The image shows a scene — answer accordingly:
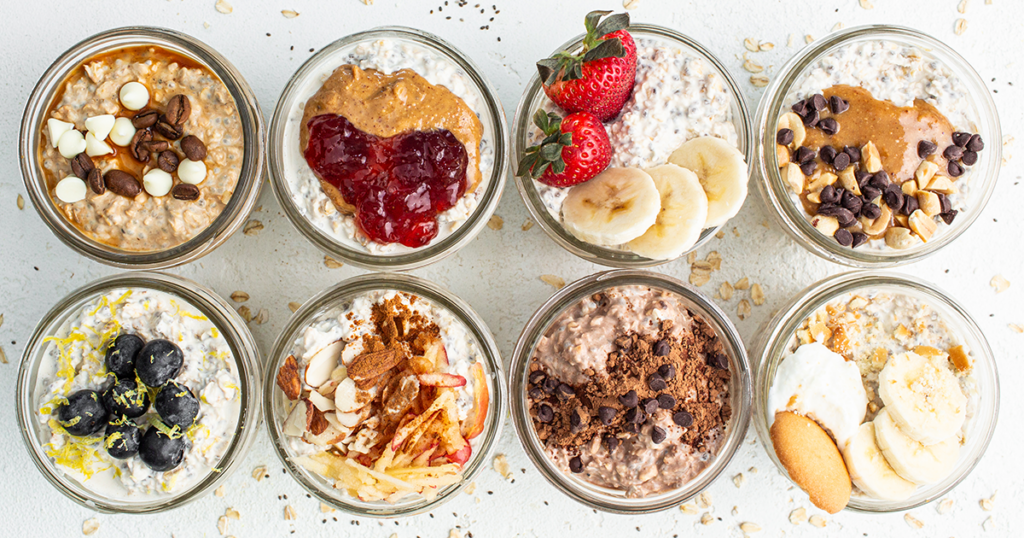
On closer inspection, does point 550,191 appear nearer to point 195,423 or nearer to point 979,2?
point 195,423

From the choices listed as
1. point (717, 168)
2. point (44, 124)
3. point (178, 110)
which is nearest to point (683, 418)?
point (717, 168)

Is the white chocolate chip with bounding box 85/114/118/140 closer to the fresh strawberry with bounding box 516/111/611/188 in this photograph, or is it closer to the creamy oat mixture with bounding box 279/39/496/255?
the creamy oat mixture with bounding box 279/39/496/255

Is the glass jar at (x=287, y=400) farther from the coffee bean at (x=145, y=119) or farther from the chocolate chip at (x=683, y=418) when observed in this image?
the coffee bean at (x=145, y=119)

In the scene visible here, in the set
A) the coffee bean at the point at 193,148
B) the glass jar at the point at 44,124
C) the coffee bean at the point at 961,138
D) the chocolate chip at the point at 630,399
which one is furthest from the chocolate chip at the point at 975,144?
the coffee bean at the point at 193,148

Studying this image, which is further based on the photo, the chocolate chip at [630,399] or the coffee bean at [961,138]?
the coffee bean at [961,138]

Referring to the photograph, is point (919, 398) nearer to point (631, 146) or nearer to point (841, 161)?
point (841, 161)

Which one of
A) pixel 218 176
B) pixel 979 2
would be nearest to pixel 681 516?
pixel 218 176

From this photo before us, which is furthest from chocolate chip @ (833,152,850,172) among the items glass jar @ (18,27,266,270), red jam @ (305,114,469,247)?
glass jar @ (18,27,266,270)
